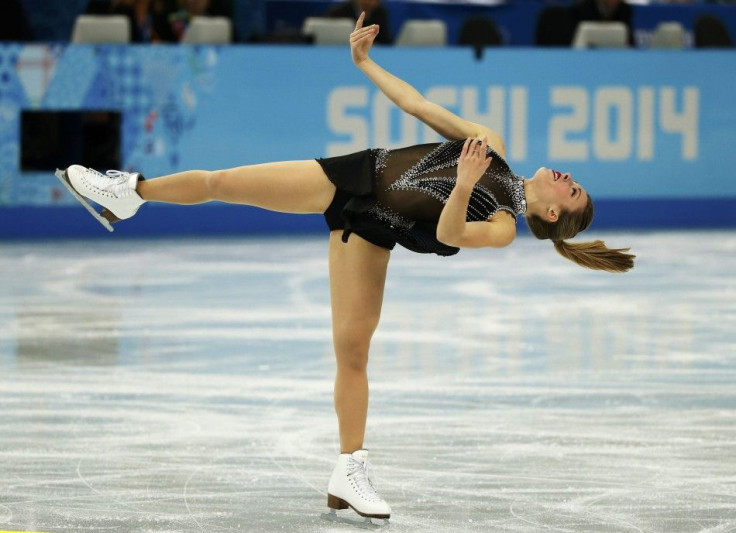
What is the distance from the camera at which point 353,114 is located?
501 inches

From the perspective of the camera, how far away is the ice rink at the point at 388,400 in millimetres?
4230

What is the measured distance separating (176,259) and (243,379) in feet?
14.7

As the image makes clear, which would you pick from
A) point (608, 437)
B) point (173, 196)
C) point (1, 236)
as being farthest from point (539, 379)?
point (1, 236)

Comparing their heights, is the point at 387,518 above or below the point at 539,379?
above

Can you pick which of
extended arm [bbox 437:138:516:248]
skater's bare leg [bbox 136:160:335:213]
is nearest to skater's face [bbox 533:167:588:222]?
extended arm [bbox 437:138:516:248]

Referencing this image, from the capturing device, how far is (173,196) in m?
4.19

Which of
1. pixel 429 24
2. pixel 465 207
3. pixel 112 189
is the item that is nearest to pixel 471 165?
pixel 465 207

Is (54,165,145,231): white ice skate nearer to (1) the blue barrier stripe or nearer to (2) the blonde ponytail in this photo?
(2) the blonde ponytail

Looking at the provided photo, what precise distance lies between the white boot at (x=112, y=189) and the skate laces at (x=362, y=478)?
988mm

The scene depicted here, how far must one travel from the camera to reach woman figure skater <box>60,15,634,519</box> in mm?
4062

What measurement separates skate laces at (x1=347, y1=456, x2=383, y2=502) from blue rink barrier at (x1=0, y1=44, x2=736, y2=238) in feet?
27.4

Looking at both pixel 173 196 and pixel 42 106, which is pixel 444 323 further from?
pixel 42 106

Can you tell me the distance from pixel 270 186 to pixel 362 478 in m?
0.89

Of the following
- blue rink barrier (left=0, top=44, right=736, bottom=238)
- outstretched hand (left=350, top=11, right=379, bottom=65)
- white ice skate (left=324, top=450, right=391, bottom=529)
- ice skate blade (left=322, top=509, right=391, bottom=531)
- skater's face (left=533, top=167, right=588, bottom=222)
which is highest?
outstretched hand (left=350, top=11, right=379, bottom=65)
